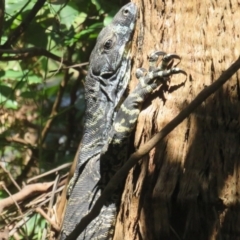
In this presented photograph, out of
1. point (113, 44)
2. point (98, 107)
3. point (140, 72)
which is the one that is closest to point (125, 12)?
point (113, 44)

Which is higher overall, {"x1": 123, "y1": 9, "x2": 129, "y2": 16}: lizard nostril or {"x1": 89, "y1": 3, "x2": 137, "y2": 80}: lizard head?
{"x1": 123, "y1": 9, "x2": 129, "y2": 16}: lizard nostril

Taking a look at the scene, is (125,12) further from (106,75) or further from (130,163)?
(130,163)

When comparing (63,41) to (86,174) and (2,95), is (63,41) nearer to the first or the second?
(2,95)

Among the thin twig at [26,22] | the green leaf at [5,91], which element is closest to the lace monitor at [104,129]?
the thin twig at [26,22]

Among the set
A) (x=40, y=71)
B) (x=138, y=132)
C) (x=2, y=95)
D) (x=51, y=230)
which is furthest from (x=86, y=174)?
(x=40, y=71)

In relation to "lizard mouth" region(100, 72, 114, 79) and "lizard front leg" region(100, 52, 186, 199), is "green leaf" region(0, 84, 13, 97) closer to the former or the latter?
"lizard mouth" region(100, 72, 114, 79)

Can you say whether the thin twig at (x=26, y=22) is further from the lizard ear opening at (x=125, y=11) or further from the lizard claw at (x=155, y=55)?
the lizard claw at (x=155, y=55)

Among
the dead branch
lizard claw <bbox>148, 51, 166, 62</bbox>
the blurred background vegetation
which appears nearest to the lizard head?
the blurred background vegetation
